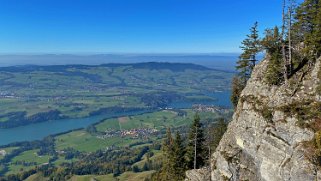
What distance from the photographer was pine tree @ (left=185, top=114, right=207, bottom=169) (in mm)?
55875

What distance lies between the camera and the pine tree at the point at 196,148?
55.9 metres

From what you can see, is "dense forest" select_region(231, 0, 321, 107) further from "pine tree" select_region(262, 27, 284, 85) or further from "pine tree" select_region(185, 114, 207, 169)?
"pine tree" select_region(185, 114, 207, 169)

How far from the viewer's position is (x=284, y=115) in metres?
32.0

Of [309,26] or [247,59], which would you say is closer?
[309,26]

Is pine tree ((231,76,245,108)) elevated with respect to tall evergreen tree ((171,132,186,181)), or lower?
elevated

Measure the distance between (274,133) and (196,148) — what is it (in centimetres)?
2581

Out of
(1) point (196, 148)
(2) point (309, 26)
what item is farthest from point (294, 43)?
(1) point (196, 148)

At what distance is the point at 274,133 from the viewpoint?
3241cm

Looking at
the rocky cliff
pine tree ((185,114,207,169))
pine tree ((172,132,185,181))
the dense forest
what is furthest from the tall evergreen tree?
the dense forest

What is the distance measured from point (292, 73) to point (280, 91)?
110 inches

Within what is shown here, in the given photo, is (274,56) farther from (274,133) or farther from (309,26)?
(274,133)

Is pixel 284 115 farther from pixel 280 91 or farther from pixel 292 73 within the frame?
pixel 292 73

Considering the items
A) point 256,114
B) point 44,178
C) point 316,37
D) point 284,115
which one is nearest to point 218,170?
point 256,114

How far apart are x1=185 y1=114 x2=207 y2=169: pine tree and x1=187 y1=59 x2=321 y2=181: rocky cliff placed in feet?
45.4
